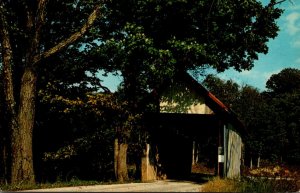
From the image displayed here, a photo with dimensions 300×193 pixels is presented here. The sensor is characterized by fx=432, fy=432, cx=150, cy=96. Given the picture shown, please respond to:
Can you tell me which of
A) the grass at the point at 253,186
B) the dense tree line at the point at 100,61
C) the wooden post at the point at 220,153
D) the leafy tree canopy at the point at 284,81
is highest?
the leafy tree canopy at the point at 284,81

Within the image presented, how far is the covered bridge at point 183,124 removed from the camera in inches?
966

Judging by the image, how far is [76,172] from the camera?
91.1ft

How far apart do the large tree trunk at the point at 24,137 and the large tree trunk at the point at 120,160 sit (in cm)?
541

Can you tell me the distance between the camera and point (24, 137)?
19984 millimetres

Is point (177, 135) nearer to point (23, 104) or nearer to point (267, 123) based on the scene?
point (23, 104)

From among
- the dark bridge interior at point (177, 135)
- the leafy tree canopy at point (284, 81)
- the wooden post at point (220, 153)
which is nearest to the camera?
the wooden post at point (220, 153)

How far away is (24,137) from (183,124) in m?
12.0

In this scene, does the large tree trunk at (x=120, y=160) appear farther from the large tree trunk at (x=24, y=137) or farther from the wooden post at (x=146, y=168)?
the large tree trunk at (x=24, y=137)

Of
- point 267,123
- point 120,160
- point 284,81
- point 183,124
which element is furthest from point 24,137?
point 284,81

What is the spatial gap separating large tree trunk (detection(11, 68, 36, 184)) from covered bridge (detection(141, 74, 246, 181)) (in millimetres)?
7649

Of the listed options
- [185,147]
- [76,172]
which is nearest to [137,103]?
[76,172]

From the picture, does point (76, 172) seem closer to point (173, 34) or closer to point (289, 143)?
point (173, 34)

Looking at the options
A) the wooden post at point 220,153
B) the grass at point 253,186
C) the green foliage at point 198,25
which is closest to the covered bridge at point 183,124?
the wooden post at point 220,153

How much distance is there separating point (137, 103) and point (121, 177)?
4.19m
